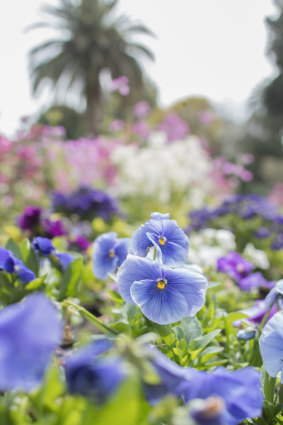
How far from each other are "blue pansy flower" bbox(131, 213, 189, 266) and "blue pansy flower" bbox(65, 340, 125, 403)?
394mm

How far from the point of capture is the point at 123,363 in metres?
0.39

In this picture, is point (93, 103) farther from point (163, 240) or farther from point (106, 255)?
point (163, 240)

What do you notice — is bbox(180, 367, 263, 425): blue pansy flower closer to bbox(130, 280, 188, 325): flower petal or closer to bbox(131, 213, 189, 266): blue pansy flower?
bbox(130, 280, 188, 325): flower petal

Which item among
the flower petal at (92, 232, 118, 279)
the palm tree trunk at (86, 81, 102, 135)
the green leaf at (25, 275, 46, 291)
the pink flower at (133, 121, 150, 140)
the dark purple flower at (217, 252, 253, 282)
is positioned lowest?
the dark purple flower at (217, 252, 253, 282)

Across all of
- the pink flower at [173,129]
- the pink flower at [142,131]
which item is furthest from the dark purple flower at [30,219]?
the pink flower at [173,129]

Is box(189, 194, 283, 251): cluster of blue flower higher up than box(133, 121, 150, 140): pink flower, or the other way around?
box(133, 121, 150, 140): pink flower

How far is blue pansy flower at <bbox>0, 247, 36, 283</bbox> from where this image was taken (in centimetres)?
91

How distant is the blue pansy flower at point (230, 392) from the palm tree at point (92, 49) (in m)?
13.9

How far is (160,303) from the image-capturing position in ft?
2.40

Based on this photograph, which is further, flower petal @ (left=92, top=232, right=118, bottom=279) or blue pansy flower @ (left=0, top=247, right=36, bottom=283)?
flower petal @ (left=92, top=232, right=118, bottom=279)

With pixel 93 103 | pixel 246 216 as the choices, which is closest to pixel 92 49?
pixel 93 103

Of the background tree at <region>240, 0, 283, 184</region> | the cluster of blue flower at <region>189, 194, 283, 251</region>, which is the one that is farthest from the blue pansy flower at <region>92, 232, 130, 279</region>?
the background tree at <region>240, 0, 283, 184</region>

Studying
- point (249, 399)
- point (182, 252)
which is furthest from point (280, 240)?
point (249, 399)

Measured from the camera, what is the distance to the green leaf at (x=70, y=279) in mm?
1098
